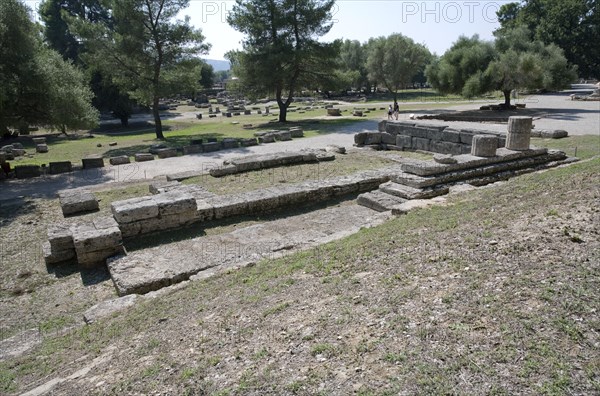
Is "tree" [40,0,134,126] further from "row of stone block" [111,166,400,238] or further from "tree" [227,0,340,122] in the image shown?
"row of stone block" [111,166,400,238]

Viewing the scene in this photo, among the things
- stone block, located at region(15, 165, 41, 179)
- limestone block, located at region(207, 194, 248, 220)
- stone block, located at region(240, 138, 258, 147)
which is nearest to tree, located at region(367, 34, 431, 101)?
stone block, located at region(240, 138, 258, 147)

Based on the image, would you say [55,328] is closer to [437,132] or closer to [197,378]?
[197,378]

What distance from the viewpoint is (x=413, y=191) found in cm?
1067

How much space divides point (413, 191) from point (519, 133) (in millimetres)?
5209

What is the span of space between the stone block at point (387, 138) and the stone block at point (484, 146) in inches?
287

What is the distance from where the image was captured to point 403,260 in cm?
555

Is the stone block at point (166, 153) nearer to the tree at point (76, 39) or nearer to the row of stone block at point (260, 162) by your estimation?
the row of stone block at point (260, 162)

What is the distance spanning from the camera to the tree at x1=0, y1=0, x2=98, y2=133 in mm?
15445

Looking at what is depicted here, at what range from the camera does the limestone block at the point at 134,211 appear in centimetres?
901

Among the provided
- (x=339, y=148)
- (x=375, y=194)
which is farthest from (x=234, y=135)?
(x=375, y=194)

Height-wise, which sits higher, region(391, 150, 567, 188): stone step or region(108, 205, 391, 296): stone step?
region(391, 150, 567, 188): stone step

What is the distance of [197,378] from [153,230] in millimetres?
6227

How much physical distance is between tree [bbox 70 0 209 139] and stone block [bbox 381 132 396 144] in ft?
42.2

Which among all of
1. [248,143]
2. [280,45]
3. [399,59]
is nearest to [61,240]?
[248,143]
